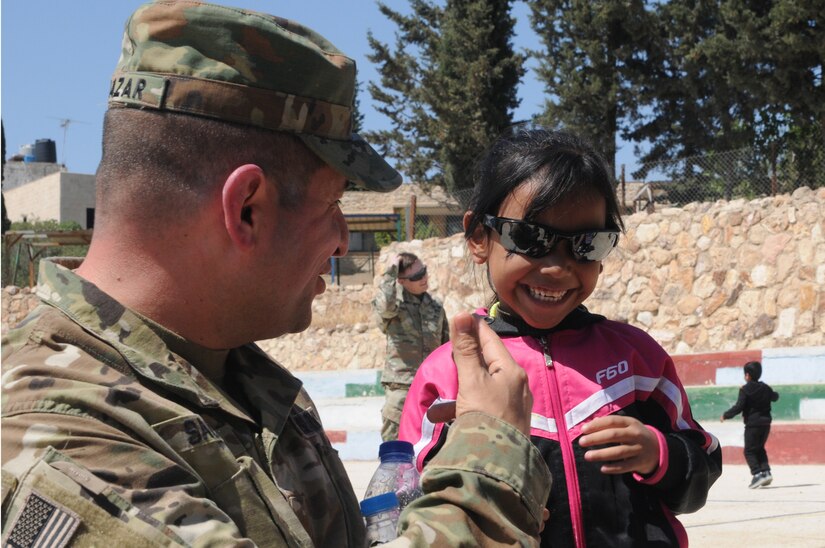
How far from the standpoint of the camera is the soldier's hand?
4.81 feet

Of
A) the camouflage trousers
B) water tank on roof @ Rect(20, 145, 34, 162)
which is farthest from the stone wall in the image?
water tank on roof @ Rect(20, 145, 34, 162)

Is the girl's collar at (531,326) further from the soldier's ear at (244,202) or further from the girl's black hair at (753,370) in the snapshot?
the girl's black hair at (753,370)

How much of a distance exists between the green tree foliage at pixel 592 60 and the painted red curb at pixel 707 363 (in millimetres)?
14562

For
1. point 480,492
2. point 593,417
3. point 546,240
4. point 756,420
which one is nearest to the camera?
point 480,492

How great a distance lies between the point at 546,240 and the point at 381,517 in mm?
949

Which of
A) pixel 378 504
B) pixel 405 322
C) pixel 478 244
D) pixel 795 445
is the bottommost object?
pixel 795 445

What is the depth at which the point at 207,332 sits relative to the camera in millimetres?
1565

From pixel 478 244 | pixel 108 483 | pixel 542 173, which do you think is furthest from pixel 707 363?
pixel 108 483

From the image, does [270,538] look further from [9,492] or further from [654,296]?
[654,296]

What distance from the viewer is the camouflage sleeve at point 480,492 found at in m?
1.29

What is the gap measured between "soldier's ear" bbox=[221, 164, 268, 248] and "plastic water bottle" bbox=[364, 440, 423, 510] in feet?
2.26

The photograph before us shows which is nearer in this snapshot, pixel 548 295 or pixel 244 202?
pixel 244 202

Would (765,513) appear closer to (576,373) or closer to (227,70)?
(576,373)

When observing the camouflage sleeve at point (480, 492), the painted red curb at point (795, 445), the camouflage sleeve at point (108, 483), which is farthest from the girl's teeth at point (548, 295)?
the painted red curb at point (795, 445)
